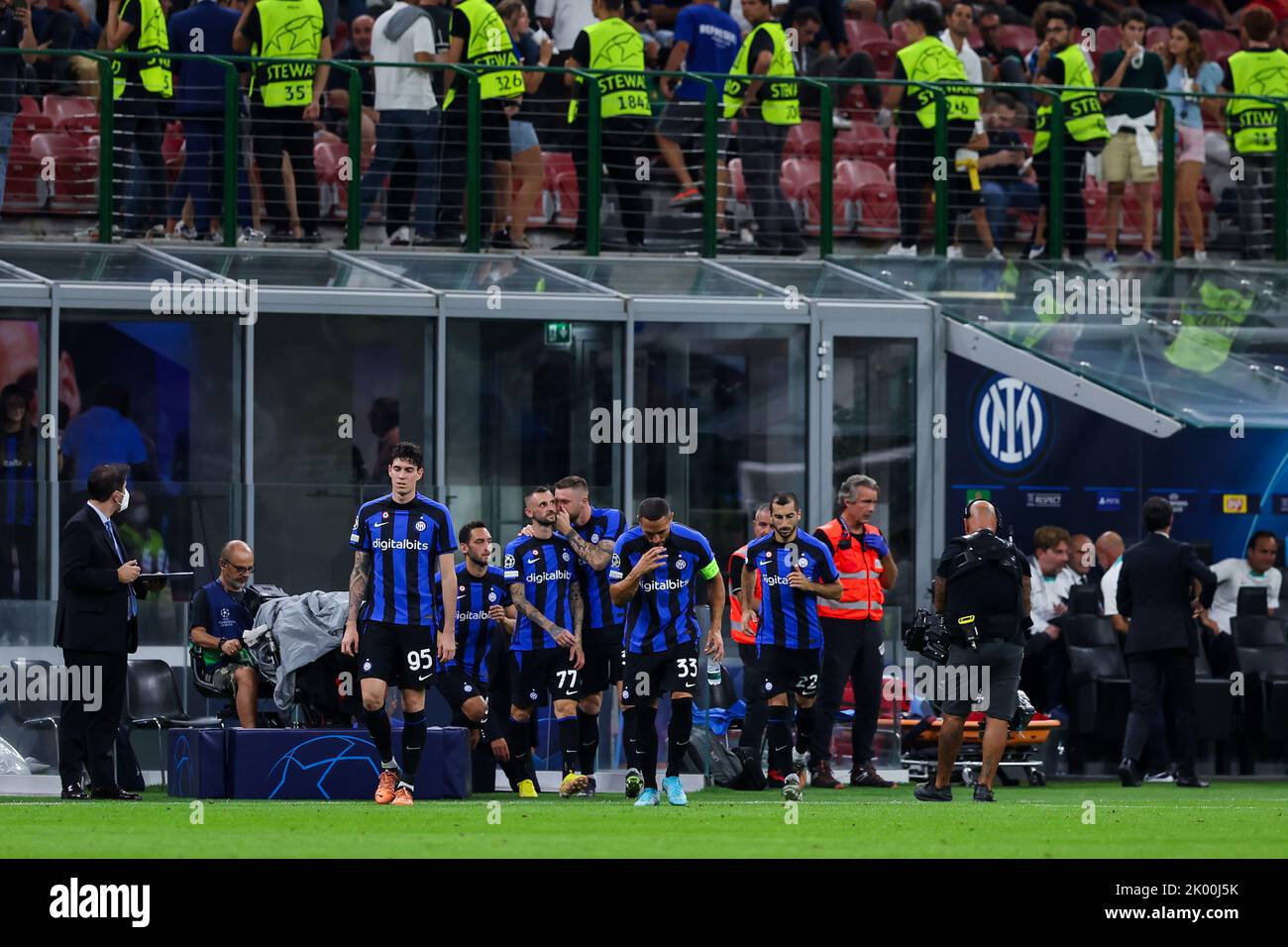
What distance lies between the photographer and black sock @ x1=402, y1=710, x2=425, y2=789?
567 inches

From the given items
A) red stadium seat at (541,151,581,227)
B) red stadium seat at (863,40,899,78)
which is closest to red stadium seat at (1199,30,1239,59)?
red stadium seat at (863,40,899,78)

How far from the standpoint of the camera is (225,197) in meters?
21.2

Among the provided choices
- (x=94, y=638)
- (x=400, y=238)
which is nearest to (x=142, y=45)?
(x=400, y=238)

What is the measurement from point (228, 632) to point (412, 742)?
2.76 metres

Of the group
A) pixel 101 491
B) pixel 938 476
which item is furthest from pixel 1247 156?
pixel 101 491

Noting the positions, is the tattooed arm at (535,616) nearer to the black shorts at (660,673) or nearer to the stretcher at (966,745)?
the black shorts at (660,673)

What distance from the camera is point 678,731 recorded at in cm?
1500

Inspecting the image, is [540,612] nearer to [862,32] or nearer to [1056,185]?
[1056,185]

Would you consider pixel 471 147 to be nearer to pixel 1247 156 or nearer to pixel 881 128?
→ pixel 881 128

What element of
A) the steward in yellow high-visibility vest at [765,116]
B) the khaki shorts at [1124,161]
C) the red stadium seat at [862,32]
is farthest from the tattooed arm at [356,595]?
the red stadium seat at [862,32]

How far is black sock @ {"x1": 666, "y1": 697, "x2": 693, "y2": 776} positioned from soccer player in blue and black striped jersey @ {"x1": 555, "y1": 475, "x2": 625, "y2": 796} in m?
1.50

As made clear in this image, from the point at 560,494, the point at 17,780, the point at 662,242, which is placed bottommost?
the point at 17,780

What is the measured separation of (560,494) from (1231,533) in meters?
9.19
